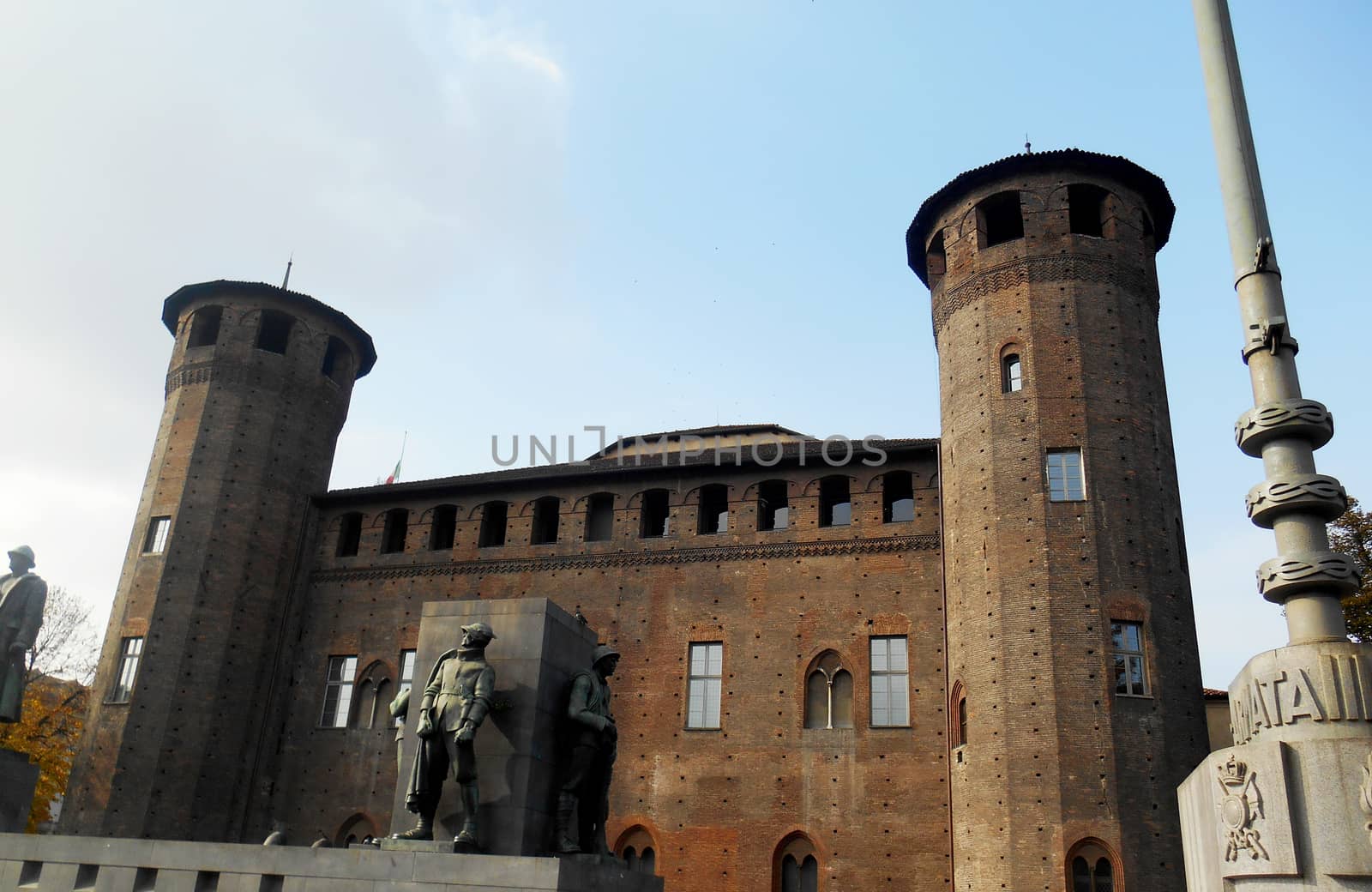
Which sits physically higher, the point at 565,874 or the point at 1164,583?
the point at 1164,583

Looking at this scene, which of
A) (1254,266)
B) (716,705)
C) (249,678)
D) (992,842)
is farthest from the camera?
(249,678)

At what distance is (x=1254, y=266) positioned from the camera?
37.3 feet

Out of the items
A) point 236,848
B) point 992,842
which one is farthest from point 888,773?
point 236,848

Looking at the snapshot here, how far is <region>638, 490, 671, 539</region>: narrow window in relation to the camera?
26875mm

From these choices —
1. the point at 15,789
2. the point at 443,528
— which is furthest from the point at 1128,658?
the point at 15,789

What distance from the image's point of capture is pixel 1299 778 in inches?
351

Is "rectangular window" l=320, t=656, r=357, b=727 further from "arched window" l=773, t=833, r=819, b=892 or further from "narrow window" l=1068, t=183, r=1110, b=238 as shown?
"narrow window" l=1068, t=183, r=1110, b=238

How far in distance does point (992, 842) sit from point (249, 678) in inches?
718

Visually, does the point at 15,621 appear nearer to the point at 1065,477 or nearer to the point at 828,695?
the point at 828,695

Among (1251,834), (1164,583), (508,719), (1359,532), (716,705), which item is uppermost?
(1359,532)

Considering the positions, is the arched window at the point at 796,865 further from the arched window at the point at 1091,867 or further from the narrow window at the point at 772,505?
the narrow window at the point at 772,505

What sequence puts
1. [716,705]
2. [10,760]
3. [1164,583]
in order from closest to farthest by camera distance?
[10,760] → [1164,583] → [716,705]

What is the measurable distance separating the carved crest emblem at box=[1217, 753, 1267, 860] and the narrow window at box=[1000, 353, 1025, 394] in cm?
1396

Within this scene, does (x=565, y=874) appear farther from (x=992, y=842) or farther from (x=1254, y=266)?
(x=992, y=842)
